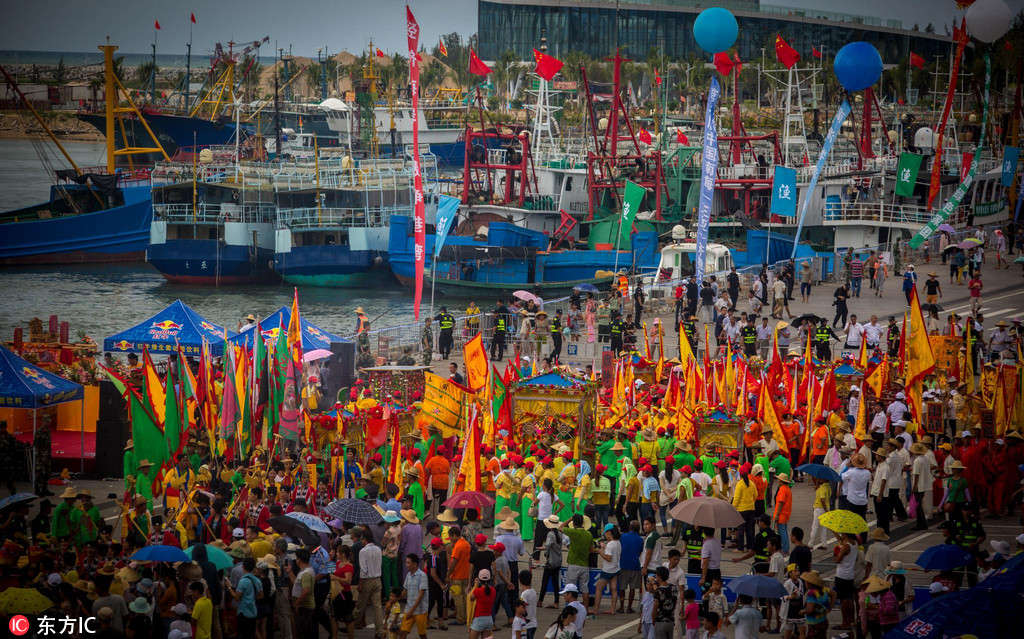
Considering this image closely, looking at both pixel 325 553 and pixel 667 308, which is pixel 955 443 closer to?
pixel 325 553

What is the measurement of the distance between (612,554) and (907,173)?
35967 mm

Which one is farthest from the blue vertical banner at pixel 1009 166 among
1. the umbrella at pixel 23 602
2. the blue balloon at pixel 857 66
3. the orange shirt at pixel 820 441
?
the umbrella at pixel 23 602

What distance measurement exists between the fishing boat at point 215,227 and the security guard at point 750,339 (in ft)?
112

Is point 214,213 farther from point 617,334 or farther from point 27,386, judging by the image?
point 27,386

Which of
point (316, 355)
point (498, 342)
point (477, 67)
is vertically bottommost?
A: point (498, 342)

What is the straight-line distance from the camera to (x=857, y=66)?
125 feet

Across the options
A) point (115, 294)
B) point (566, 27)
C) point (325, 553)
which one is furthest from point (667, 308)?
point (566, 27)

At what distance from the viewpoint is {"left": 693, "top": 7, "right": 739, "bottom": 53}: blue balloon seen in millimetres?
35812

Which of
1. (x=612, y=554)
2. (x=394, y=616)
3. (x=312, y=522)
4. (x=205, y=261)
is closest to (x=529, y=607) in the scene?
(x=394, y=616)

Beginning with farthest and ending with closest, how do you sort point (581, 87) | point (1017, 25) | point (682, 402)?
point (581, 87)
point (1017, 25)
point (682, 402)

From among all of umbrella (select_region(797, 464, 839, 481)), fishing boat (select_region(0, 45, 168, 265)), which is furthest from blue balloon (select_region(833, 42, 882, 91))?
fishing boat (select_region(0, 45, 168, 265))

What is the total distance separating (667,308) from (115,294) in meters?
33.1

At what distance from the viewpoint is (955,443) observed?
17.0m

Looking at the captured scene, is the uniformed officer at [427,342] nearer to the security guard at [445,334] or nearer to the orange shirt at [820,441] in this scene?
the security guard at [445,334]
